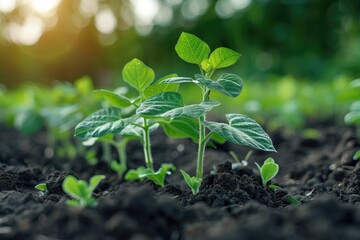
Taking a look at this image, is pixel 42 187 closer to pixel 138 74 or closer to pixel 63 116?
pixel 138 74

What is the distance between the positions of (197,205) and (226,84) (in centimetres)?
49

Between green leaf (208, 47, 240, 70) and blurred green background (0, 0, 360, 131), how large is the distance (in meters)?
8.16

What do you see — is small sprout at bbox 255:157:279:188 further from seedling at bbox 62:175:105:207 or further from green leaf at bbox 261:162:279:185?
seedling at bbox 62:175:105:207

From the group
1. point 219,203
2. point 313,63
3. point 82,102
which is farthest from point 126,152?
point 313,63

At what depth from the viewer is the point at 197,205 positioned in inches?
66.1

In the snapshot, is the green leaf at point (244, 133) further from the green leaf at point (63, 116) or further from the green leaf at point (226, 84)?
the green leaf at point (63, 116)

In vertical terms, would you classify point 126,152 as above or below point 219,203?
below

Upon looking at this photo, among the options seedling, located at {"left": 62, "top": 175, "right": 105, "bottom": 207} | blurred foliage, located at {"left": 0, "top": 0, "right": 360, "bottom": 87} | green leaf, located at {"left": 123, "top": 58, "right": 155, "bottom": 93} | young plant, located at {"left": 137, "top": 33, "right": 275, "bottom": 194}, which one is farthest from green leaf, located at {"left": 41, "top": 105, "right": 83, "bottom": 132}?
blurred foliage, located at {"left": 0, "top": 0, "right": 360, "bottom": 87}

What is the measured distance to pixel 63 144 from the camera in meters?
4.35

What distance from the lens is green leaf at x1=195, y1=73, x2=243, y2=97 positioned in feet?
6.24

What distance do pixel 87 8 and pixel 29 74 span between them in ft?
9.21

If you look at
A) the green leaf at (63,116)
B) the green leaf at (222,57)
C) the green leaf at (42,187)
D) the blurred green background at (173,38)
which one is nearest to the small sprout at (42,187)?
the green leaf at (42,187)

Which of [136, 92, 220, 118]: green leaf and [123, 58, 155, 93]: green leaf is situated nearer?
[136, 92, 220, 118]: green leaf

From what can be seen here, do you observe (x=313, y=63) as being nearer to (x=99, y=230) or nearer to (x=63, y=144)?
(x=63, y=144)
